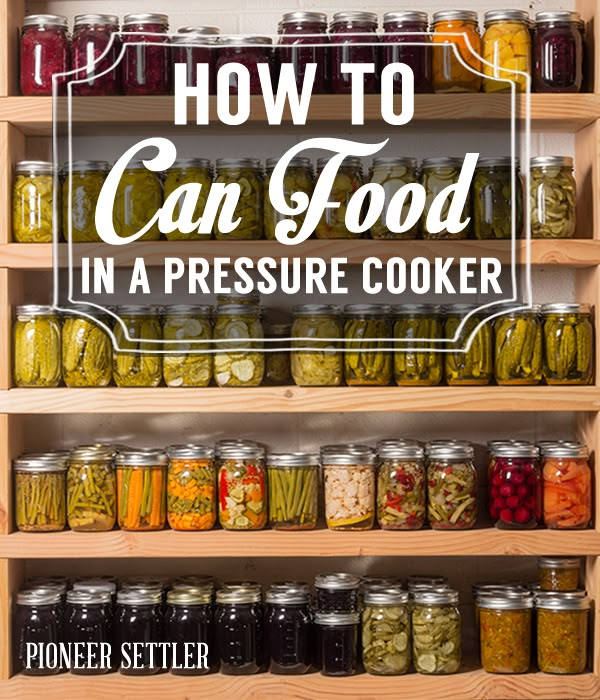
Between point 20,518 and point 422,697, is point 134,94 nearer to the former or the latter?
point 20,518

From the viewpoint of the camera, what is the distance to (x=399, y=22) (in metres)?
2.43

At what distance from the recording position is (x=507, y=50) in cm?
244

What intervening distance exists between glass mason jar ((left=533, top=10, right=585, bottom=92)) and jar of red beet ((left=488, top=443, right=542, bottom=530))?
2.42 feet

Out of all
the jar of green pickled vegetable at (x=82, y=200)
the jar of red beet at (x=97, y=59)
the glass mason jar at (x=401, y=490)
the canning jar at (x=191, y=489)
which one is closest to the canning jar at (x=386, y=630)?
the glass mason jar at (x=401, y=490)

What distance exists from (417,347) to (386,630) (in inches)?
22.2

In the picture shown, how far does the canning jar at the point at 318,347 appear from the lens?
2.43 m

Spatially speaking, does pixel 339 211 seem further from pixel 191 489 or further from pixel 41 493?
pixel 41 493

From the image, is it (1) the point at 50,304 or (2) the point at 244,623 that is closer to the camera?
(2) the point at 244,623

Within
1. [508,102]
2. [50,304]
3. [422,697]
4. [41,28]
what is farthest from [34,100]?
[422,697]

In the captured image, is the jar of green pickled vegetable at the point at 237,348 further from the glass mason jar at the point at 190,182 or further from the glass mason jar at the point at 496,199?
the glass mason jar at the point at 496,199

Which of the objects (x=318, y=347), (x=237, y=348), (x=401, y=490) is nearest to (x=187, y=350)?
(x=237, y=348)

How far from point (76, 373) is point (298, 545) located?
56cm

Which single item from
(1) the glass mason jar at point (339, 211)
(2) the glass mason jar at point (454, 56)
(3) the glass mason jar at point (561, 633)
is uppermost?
(2) the glass mason jar at point (454, 56)

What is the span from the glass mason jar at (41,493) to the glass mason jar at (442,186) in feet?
2.91
